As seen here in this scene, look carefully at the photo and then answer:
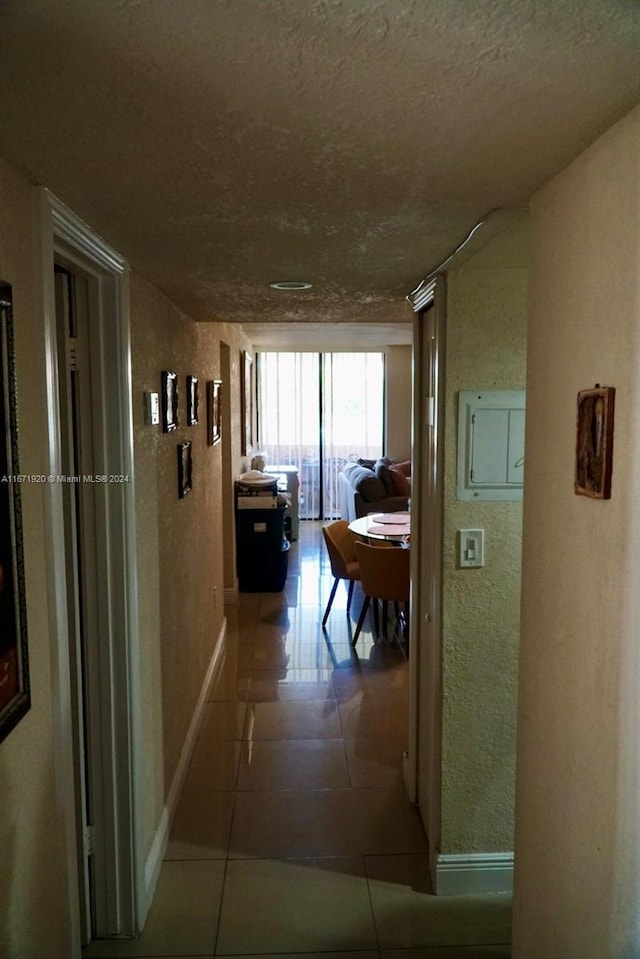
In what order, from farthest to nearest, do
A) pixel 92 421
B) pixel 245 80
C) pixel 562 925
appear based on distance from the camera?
pixel 92 421 < pixel 562 925 < pixel 245 80

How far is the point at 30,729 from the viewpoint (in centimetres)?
124

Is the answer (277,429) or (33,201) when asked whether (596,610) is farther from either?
(277,429)

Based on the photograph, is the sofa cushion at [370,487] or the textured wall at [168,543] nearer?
the textured wall at [168,543]

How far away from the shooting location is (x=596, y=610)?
1077 millimetres

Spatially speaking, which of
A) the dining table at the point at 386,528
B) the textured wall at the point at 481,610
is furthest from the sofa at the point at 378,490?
the textured wall at the point at 481,610

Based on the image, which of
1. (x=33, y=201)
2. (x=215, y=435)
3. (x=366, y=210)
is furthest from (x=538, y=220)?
(x=215, y=435)

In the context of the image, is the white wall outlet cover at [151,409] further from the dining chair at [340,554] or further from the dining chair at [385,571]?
the dining chair at [340,554]

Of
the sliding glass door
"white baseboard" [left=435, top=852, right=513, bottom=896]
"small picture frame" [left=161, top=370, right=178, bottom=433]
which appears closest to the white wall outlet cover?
"small picture frame" [left=161, top=370, right=178, bottom=433]

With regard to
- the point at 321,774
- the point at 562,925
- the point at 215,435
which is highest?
the point at 215,435

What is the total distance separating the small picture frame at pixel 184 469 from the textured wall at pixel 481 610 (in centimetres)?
120

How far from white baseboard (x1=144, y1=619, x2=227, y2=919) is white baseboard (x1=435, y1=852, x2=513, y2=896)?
1.00 metres

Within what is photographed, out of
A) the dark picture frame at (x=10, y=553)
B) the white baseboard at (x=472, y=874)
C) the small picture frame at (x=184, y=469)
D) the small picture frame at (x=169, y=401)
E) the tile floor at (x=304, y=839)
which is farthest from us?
the small picture frame at (x=184, y=469)

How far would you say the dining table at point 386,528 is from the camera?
462 centimetres

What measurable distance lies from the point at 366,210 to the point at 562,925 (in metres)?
1.48
